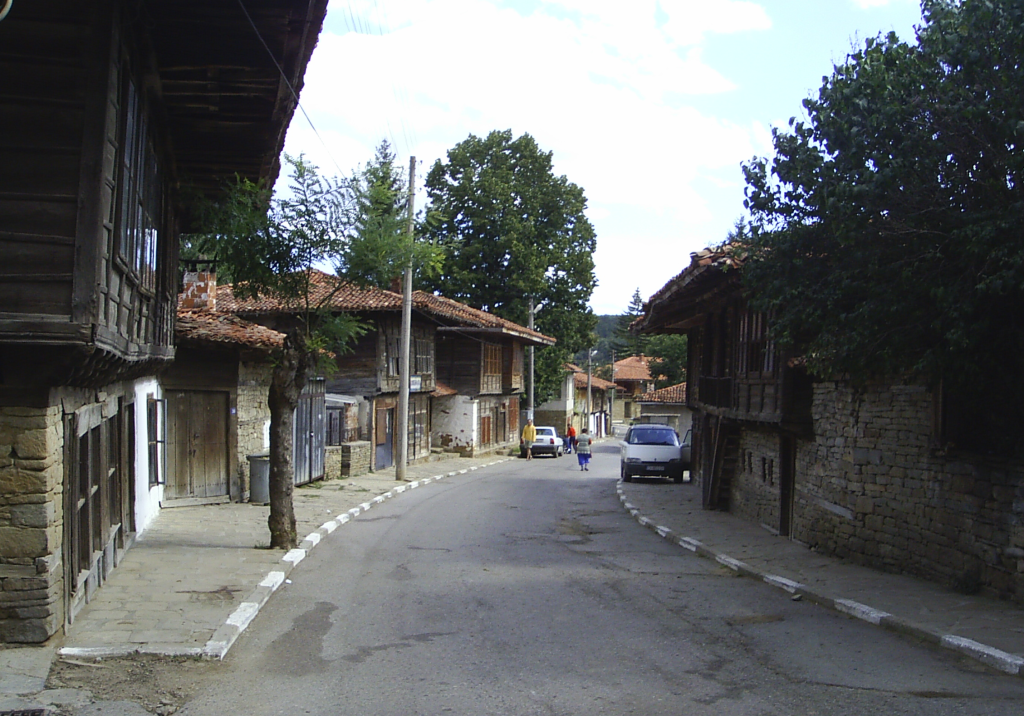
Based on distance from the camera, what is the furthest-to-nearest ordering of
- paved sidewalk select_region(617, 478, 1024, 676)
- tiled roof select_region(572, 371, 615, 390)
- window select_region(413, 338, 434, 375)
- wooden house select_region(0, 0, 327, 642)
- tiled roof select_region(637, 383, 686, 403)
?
tiled roof select_region(572, 371, 615, 390), tiled roof select_region(637, 383, 686, 403), window select_region(413, 338, 434, 375), paved sidewalk select_region(617, 478, 1024, 676), wooden house select_region(0, 0, 327, 642)

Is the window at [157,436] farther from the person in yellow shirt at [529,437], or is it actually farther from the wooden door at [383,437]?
the person in yellow shirt at [529,437]

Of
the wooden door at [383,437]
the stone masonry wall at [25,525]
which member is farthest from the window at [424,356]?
the stone masonry wall at [25,525]

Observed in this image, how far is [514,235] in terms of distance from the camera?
44656mm

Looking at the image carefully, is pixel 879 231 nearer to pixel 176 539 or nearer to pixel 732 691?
pixel 732 691

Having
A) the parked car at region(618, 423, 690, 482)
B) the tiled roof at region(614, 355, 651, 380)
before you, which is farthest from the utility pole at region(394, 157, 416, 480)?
the tiled roof at region(614, 355, 651, 380)

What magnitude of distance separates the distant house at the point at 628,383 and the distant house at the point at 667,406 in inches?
1564

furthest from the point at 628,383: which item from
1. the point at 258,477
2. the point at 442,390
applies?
the point at 258,477

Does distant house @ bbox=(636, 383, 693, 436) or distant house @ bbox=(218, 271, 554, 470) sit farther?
distant house @ bbox=(636, 383, 693, 436)

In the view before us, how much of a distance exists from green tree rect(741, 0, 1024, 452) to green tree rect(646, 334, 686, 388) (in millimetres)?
55279

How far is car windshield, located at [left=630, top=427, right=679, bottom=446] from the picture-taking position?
2938cm

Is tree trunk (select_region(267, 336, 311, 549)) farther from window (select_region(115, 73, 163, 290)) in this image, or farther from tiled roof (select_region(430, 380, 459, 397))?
tiled roof (select_region(430, 380, 459, 397))

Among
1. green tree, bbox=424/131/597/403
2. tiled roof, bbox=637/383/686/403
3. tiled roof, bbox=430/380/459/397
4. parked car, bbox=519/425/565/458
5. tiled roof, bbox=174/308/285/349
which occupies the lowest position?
parked car, bbox=519/425/565/458

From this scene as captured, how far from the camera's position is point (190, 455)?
704 inches

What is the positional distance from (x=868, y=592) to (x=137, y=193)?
8935 millimetres
